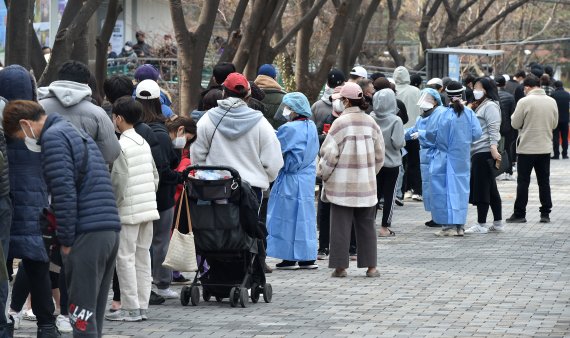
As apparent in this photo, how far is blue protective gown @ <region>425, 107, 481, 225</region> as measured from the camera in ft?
50.1

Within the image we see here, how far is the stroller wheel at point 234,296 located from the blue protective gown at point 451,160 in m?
5.65

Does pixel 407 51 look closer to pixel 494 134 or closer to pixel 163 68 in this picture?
pixel 163 68

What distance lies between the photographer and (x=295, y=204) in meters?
12.4

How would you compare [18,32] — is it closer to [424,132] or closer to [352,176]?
[352,176]

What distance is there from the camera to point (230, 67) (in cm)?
1273

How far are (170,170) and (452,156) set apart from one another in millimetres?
6048

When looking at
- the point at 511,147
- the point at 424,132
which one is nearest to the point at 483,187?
the point at 424,132

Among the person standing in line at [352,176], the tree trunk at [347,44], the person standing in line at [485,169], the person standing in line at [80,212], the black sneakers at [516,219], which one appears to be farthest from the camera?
the tree trunk at [347,44]

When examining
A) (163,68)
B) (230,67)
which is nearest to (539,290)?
(230,67)

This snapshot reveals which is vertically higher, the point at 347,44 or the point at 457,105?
the point at 347,44

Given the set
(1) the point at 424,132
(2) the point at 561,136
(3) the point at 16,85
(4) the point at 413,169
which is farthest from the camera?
(2) the point at 561,136

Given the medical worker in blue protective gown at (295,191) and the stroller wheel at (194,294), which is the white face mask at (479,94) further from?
the stroller wheel at (194,294)

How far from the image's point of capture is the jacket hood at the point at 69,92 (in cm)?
883

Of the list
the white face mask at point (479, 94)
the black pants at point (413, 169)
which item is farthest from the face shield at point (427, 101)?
Result: the black pants at point (413, 169)
